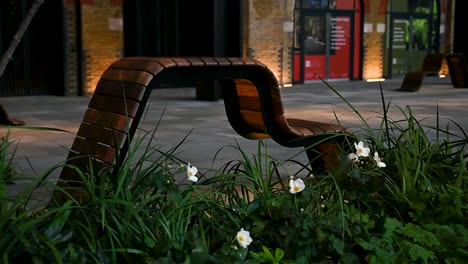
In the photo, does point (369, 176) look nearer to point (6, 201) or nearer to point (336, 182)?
point (336, 182)

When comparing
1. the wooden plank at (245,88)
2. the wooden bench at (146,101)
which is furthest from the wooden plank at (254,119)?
the wooden plank at (245,88)

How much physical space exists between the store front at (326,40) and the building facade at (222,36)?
0.03 m

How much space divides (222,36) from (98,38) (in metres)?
3.51

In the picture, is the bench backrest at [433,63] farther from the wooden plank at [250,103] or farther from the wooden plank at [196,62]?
the wooden plank at [196,62]

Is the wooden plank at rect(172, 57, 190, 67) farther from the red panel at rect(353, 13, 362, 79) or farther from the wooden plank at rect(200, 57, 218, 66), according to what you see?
the red panel at rect(353, 13, 362, 79)

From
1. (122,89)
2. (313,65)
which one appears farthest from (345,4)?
(122,89)

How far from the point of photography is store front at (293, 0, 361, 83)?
73.7 ft

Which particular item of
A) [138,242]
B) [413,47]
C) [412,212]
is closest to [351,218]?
[412,212]

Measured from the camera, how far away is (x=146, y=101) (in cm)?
477

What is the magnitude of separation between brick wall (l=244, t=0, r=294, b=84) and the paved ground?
101cm

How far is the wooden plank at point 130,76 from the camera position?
183 inches

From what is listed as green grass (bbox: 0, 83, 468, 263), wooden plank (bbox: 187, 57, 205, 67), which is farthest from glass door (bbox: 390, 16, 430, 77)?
green grass (bbox: 0, 83, 468, 263)

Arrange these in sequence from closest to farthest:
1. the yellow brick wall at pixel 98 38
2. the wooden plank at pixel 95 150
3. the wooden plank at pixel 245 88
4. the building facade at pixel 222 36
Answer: the wooden plank at pixel 95 150 < the wooden plank at pixel 245 88 < the building facade at pixel 222 36 < the yellow brick wall at pixel 98 38

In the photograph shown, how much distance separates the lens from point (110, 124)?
449cm
